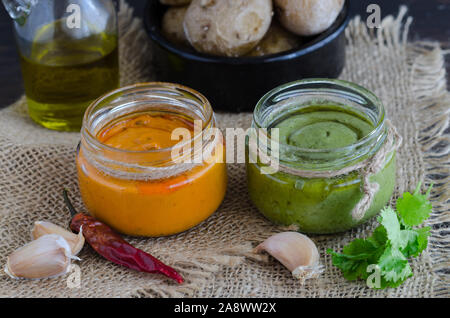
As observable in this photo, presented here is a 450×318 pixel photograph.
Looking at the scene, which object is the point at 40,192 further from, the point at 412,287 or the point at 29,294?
the point at 412,287

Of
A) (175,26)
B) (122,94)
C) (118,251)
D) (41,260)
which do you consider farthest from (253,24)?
(41,260)

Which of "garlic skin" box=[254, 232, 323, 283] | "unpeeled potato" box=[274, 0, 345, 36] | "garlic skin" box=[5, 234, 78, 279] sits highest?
"unpeeled potato" box=[274, 0, 345, 36]

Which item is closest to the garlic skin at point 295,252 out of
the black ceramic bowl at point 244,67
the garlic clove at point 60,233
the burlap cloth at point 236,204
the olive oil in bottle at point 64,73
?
the burlap cloth at point 236,204

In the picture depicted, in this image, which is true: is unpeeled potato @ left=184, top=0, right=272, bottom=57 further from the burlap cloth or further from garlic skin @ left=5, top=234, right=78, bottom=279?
garlic skin @ left=5, top=234, right=78, bottom=279

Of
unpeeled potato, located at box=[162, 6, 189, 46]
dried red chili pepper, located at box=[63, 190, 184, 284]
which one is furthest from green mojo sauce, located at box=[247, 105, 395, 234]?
unpeeled potato, located at box=[162, 6, 189, 46]
